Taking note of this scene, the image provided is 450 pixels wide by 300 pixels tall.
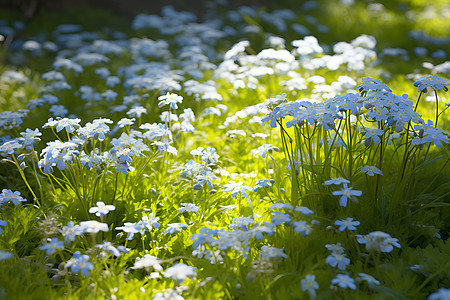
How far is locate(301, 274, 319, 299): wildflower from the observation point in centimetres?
172

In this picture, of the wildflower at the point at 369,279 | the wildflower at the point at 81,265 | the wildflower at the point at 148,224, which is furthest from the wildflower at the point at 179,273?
the wildflower at the point at 369,279

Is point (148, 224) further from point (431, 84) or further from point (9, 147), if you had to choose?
point (431, 84)

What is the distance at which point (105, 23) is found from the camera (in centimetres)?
723

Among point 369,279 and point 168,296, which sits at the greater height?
point 369,279

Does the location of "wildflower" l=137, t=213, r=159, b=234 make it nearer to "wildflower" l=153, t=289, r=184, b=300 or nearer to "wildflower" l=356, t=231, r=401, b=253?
"wildflower" l=153, t=289, r=184, b=300

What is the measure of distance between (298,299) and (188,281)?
551mm

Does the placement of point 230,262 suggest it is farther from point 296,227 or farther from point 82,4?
point 82,4

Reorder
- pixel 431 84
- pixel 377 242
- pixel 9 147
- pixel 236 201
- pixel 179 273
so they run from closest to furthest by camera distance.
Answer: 1. pixel 179 273
2. pixel 377 242
3. pixel 431 84
4. pixel 9 147
5. pixel 236 201

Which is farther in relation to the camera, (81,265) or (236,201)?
(236,201)

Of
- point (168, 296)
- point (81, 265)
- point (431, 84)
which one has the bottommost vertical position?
point (168, 296)

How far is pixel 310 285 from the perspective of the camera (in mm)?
1729

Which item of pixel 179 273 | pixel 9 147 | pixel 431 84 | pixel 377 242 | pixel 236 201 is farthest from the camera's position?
pixel 236 201

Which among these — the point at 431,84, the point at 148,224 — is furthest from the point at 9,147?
the point at 431,84

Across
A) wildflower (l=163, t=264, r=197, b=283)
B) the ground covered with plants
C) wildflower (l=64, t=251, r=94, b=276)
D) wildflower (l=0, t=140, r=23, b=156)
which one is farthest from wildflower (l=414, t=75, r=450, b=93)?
wildflower (l=0, t=140, r=23, b=156)
